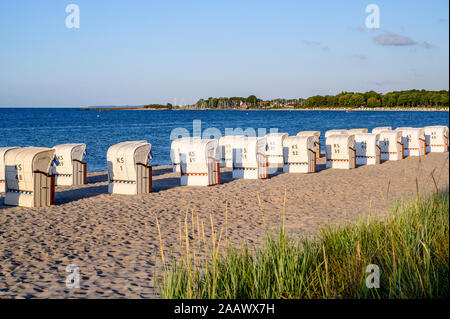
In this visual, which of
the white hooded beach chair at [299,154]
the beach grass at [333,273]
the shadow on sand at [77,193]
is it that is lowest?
the shadow on sand at [77,193]

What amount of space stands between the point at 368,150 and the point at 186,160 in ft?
Answer: 31.0

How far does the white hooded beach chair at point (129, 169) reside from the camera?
44.0ft

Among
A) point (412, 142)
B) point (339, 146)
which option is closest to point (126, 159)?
point (339, 146)

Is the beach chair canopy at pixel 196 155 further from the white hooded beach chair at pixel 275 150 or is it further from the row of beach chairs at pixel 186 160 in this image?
the white hooded beach chair at pixel 275 150

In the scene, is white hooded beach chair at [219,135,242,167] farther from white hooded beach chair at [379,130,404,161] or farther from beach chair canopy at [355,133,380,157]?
white hooded beach chair at [379,130,404,161]

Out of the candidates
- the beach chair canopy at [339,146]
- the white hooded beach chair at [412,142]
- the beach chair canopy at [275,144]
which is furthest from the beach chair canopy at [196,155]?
the white hooded beach chair at [412,142]

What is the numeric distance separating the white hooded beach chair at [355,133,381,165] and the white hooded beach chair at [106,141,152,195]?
11008 mm

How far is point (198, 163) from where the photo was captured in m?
15.2

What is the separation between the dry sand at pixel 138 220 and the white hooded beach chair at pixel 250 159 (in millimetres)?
581

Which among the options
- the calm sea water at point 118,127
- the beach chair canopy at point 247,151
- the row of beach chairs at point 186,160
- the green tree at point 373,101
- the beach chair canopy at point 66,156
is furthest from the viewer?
the green tree at point 373,101
